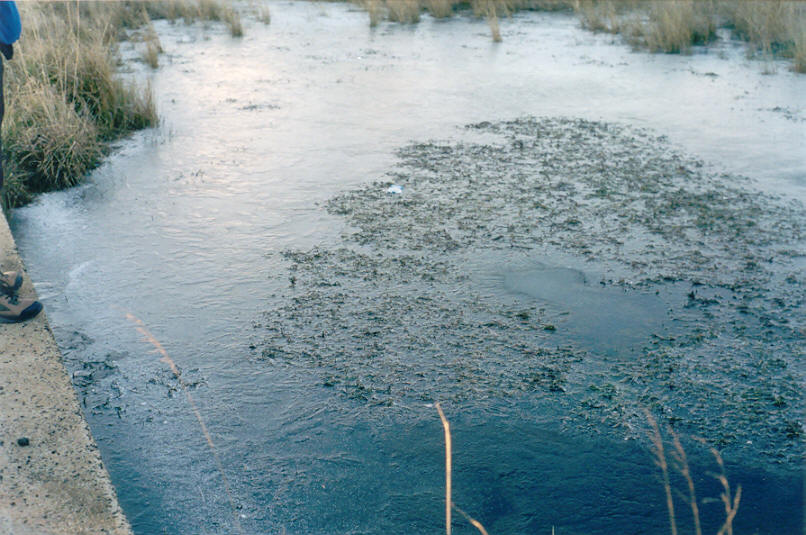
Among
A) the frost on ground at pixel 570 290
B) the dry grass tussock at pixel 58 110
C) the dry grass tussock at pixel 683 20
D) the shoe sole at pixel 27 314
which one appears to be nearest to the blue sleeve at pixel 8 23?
the shoe sole at pixel 27 314

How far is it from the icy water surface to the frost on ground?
0.05 feet

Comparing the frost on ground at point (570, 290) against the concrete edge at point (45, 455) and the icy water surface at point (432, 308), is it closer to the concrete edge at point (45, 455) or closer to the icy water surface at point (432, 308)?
the icy water surface at point (432, 308)

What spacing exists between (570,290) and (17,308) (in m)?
2.70

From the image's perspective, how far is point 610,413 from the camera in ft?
10.4

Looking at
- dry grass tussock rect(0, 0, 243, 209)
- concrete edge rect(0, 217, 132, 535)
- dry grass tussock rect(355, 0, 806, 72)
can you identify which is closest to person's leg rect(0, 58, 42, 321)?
concrete edge rect(0, 217, 132, 535)

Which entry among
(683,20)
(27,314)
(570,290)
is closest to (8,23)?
(27,314)

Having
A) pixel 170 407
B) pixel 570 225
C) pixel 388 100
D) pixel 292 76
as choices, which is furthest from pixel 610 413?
pixel 292 76

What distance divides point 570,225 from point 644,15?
11.0 m

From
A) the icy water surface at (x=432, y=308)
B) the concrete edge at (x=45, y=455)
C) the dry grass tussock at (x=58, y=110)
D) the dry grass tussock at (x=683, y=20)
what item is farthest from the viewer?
the dry grass tussock at (x=683, y=20)

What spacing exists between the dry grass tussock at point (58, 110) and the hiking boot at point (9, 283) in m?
2.17

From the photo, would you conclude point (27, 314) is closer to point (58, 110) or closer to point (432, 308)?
point (432, 308)

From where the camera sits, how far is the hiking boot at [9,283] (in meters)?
3.43

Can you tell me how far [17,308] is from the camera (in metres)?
3.31

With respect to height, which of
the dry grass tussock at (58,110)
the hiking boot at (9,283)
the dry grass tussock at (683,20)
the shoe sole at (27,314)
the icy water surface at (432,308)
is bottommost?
the icy water surface at (432,308)
